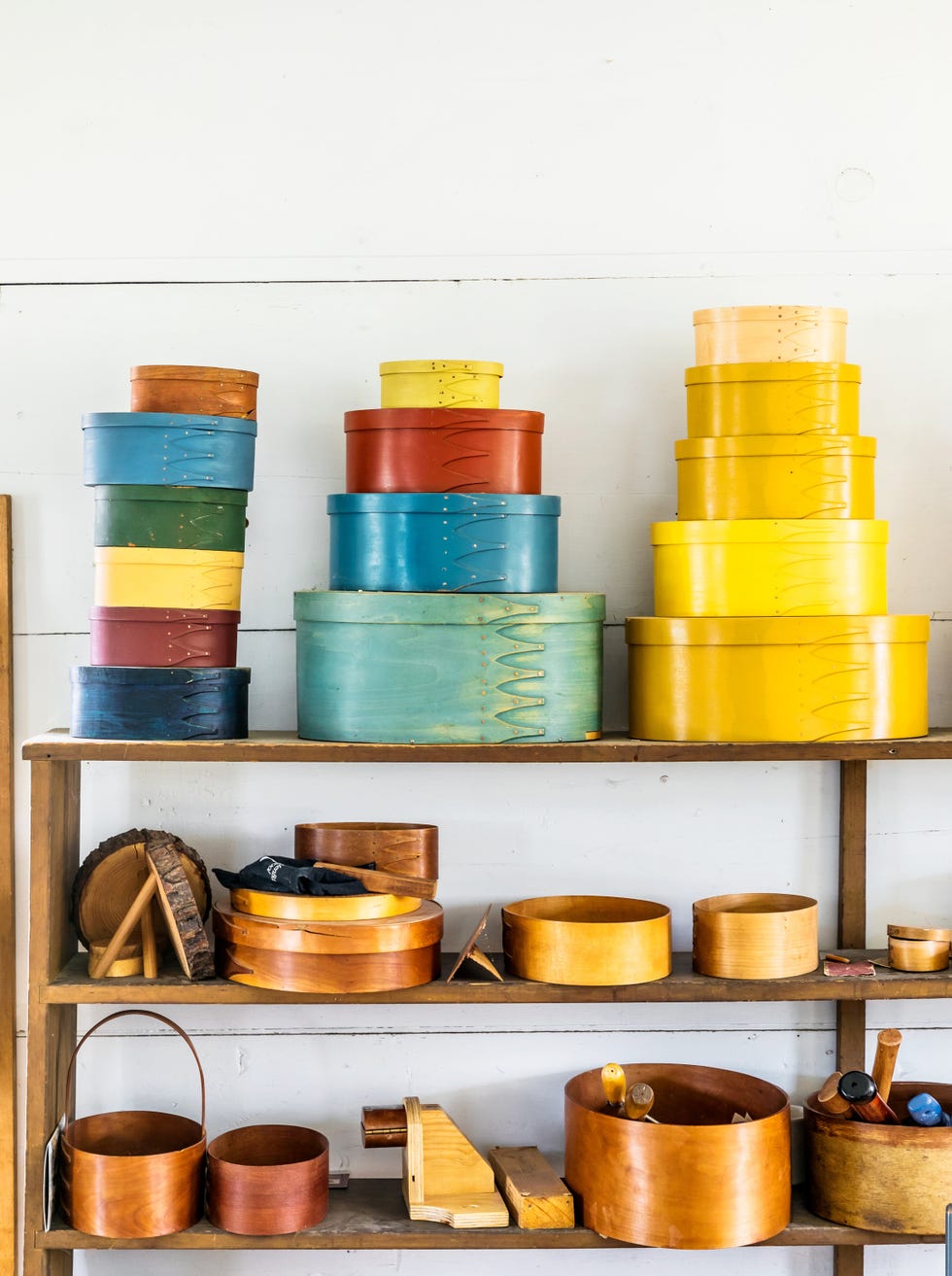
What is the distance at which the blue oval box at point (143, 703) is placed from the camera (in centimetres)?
194

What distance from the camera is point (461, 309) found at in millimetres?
2207

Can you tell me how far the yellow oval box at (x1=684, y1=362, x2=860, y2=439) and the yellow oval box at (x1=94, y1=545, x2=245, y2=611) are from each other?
80cm

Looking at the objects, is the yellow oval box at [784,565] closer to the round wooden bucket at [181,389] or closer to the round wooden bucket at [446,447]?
the round wooden bucket at [446,447]

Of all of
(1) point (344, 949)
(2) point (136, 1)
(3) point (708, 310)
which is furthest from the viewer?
(2) point (136, 1)

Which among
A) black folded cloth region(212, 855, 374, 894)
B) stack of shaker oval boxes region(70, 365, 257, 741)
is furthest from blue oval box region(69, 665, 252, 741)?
black folded cloth region(212, 855, 374, 894)

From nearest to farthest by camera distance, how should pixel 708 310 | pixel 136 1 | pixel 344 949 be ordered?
pixel 344 949, pixel 708 310, pixel 136 1

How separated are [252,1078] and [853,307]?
65.0 inches

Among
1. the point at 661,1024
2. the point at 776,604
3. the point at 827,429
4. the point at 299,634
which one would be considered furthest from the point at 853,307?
the point at 661,1024

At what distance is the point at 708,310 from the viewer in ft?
6.62

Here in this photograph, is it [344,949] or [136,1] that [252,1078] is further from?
[136,1]

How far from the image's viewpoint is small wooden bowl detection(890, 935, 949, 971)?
204 centimetres

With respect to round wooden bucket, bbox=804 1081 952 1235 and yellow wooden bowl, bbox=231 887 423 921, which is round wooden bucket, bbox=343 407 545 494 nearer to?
yellow wooden bowl, bbox=231 887 423 921

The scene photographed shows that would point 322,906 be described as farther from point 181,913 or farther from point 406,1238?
point 406,1238

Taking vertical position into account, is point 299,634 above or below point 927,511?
below
